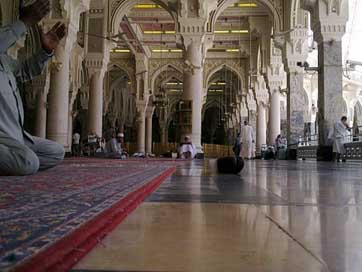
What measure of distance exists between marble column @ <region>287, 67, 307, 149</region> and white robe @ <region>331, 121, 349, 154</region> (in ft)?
8.85

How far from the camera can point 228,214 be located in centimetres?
138

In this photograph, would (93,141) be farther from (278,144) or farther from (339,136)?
(339,136)

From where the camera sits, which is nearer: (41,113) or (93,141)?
(93,141)

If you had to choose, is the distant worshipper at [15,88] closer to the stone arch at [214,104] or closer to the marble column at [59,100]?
the marble column at [59,100]

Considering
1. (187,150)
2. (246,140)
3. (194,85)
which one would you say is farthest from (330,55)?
(187,150)

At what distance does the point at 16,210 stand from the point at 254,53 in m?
17.6

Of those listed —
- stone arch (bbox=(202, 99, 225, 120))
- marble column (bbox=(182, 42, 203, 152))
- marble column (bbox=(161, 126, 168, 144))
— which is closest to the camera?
marble column (bbox=(182, 42, 203, 152))

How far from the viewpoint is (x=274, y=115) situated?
15812mm

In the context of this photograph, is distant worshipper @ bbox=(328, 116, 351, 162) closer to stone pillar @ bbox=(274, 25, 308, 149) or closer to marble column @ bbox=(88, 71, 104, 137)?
stone pillar @ bbox=(274, 25, 308, 149)

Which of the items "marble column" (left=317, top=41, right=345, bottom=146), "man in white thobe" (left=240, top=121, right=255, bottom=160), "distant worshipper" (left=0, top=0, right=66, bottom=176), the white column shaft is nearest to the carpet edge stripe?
"distant worshipper" (left=0, top=0, right=66, bottom=176)

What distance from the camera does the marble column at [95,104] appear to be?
13398 millimetres

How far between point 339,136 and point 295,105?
10.0 feet

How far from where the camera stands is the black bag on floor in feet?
13.2

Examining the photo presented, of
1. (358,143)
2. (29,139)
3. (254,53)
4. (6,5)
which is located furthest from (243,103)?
(29,139)
